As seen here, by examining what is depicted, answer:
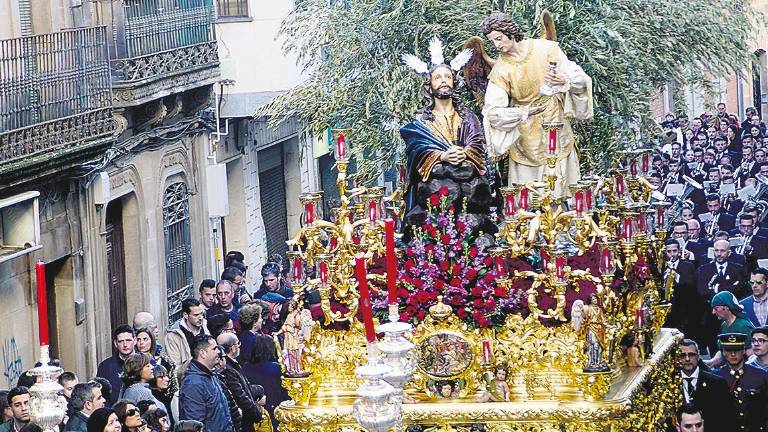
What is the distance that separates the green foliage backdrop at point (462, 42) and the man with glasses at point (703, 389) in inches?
224

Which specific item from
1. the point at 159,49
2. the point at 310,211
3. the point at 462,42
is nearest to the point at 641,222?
the point at 310,211

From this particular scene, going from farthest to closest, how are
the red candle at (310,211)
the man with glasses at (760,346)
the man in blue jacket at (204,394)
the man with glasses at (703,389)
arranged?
the man with glasses at (760,346) < the man with glasses at (703,389) < the man in blue jacket at (204,394) < the red candle at (310,211)

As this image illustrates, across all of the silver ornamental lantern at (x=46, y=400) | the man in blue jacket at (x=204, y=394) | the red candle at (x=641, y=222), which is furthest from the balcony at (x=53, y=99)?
the silver ornamental lantern at (x=46, y=400)

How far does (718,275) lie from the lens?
1927 centimetres

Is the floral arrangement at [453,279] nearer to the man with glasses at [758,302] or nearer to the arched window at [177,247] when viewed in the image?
the man with glasses at [758,302]

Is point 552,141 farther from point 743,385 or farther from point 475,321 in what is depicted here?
point 743,385

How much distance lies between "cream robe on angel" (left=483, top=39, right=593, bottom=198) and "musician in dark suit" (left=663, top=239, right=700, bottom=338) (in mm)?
4160

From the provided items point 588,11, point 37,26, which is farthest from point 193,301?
point 588,11

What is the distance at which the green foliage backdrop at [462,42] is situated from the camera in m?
21.0

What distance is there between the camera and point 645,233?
45.3ft

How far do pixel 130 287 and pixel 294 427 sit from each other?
9.38 metres

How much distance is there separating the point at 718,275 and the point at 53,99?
604 cm

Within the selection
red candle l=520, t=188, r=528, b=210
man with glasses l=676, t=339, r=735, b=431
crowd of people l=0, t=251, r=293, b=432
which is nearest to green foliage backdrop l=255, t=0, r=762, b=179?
crowd of people l=0, t=251, r=293, b=432

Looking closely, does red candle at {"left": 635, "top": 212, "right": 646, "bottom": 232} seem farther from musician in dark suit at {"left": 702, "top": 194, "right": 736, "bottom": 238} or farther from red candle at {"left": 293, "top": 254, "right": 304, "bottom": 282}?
musician in dark suit at {"left": 702, "top": 194, "right": 736, "bottom": 238}
